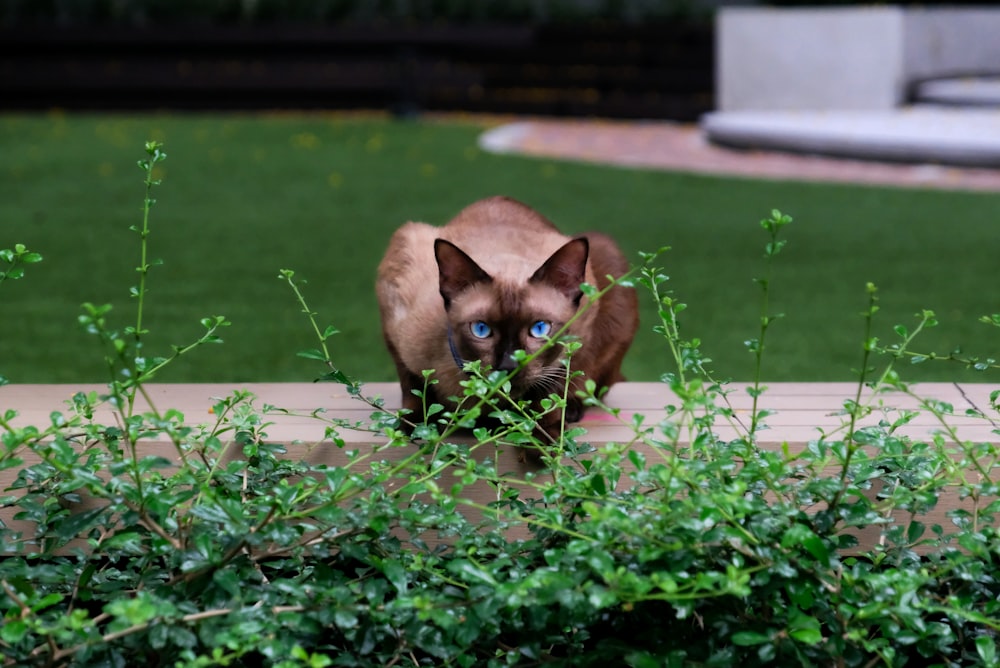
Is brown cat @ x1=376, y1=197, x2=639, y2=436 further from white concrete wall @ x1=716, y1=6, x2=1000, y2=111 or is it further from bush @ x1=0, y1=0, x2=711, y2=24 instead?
bush @ x1=0, y1=0, x2=711, y2=24

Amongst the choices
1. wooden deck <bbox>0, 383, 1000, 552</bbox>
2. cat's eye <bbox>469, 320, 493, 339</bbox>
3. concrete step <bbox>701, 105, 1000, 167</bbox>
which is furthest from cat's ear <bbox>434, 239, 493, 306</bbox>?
concrete step <bbox>701, 105, 1000, 167</bbox>

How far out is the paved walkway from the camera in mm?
11211

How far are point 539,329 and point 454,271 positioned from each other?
246 mm

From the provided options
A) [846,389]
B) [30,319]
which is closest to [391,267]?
[846,389]

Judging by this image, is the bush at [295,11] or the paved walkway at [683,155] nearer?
the paved walkway at [683,155]

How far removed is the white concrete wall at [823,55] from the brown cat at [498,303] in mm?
12181

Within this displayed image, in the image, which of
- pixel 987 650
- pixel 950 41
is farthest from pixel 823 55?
pixel 987 650

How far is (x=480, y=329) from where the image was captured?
2.98 metres

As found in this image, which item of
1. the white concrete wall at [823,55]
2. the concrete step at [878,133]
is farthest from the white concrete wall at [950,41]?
the concrete step at [878,133]

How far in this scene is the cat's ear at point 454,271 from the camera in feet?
9.76

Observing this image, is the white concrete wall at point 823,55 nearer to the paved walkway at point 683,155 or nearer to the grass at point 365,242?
the paved walkway at point 683,155

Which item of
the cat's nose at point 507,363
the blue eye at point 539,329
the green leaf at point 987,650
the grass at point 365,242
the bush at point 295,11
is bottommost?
the grass at point 365,242

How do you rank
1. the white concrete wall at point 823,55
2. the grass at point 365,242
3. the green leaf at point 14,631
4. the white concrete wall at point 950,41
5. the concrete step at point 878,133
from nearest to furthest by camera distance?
the green leaf at point 14,631
the grass at point 365,242
the concrete step at point 878,133
the white concrete wall at point 823,55
the white concrete wall at point 950,41

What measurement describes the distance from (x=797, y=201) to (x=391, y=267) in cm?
693
